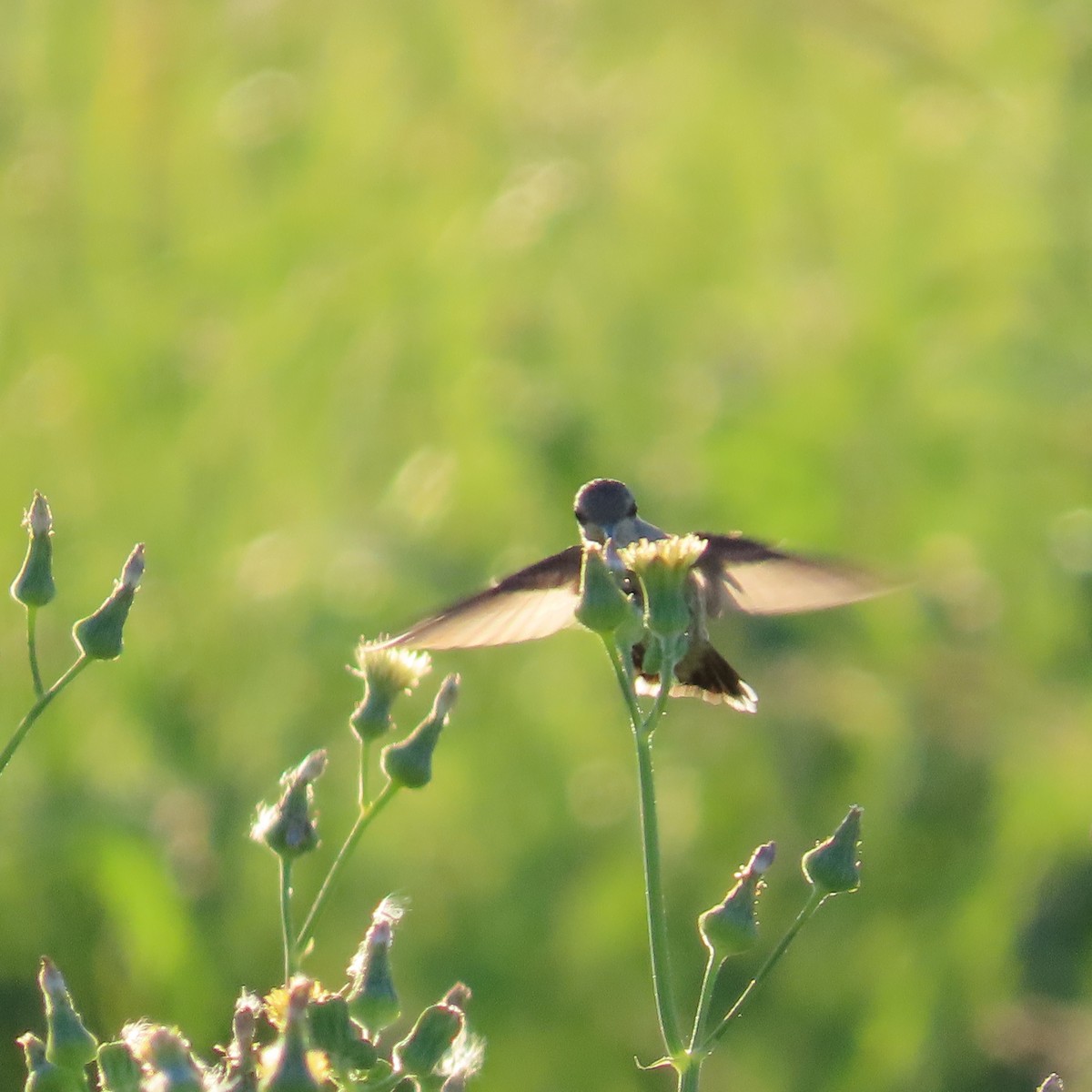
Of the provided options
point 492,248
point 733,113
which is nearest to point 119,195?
point 492,248

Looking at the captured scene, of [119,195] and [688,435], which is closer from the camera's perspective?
[688,435]

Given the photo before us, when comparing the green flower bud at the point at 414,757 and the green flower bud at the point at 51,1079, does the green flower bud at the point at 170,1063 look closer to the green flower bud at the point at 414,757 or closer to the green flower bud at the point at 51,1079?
the green flower bud at the point at 51,1079

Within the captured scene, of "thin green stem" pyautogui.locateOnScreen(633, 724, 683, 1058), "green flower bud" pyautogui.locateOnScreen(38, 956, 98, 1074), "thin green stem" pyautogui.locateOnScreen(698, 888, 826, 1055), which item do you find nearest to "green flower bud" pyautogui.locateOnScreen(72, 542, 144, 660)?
"green flower bud" pyautogui.locateOnScreen(38, 956, 98, 1074)

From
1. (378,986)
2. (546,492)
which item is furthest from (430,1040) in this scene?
(546,492)

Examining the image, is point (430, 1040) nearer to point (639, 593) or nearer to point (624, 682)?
point (624, 682)

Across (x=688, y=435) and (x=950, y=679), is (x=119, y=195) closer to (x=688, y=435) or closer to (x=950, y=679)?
(x=688, y=435)

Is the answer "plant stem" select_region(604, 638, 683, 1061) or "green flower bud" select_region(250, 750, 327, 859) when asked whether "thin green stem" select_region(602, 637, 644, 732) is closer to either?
"plant stem" select_region(604, 638, 683, 1061)

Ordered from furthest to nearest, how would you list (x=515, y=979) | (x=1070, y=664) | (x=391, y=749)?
1. (x=1070, y=664)
2. (x=515, y=979)
3. (x=391, y=749)
